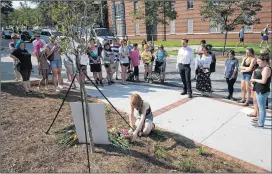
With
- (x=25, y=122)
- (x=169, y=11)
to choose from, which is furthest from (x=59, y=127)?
(x=169, y=11)

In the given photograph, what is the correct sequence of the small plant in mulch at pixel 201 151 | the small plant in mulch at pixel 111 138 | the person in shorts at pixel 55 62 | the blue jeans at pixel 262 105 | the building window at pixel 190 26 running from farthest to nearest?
the building window at pixel 190 26 → the person in shorts at pixel 55 62 → the blue jeans at pixel 262 105 → the small plant in mulch at pixel 111 138 → the small plant in mulch at pixel 201 151

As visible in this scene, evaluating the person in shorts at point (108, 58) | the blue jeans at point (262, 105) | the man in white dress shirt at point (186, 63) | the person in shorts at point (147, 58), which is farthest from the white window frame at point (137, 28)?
the blue jeans at point (262, 105)

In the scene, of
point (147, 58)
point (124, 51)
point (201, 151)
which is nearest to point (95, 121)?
point (201, 151)

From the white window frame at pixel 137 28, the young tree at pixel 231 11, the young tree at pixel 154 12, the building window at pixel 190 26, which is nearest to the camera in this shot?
the young tree at pixel 231 11

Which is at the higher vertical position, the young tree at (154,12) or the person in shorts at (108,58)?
the young tree at (154,12)

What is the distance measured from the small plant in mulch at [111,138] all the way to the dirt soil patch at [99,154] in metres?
0.10

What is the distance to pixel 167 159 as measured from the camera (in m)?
4.86

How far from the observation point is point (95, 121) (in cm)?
503

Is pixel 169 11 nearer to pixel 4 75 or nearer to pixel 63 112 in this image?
pixel 4 75

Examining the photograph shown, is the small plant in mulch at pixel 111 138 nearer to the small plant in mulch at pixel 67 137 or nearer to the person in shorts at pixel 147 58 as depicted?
the small plant in mulch at pixel 67 137

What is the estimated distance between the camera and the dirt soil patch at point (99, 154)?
4574mm

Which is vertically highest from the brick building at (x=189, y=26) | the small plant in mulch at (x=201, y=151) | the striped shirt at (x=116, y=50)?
the brick building at (x=189, y=26)

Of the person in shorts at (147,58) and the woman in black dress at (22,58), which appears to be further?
the person in shorts at (147,58)

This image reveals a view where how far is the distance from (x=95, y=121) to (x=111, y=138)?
558 mm
